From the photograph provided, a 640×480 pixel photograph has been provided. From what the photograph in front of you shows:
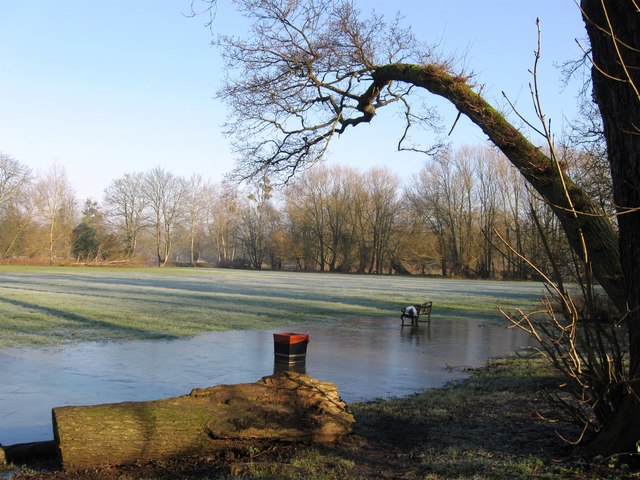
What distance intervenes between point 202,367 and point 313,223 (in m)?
78.6

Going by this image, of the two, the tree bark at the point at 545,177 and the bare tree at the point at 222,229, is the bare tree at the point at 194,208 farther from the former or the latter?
the tree bark at the point at 545,177

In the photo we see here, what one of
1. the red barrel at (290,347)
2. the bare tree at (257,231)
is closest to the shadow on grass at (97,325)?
the red barrel at (290,347)

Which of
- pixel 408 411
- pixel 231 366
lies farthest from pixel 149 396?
pixel 408 411

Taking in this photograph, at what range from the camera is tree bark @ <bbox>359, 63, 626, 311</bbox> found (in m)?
4.98

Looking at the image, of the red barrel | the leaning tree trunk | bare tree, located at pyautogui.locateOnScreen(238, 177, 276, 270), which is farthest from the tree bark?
bare tree, located at pyautogui.locateOnScreen(238, 177, 276, 270)

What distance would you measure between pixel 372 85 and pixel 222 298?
19724 millimetres

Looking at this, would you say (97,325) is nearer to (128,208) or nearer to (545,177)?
Result: (545,177)

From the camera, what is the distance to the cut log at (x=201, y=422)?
15.9 feet

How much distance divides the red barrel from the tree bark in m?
4.79

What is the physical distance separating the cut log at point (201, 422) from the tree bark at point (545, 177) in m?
2.84

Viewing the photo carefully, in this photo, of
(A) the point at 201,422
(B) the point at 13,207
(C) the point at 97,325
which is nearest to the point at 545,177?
(A) the point at 201,422

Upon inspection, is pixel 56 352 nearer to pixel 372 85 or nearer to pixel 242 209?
pixel 372 85

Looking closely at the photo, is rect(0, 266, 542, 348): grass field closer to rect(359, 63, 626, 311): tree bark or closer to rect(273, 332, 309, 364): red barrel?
rect(273, 332, 309, 364): red barrel

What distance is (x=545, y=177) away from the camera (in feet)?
18.1
